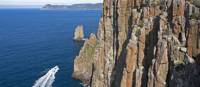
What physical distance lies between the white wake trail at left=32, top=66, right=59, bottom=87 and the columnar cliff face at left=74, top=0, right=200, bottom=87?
5154cm

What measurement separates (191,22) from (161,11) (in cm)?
1070

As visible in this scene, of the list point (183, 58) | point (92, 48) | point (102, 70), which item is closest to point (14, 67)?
point (92, 48)

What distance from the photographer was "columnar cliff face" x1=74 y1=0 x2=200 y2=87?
181ft

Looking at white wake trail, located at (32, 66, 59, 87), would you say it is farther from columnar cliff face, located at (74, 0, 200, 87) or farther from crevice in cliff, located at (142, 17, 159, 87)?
crevice in cliff, located at (142, 17, 159, 87)

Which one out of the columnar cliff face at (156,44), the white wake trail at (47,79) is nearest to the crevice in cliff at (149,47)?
the columnar cliff face at (156,44)

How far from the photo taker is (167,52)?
56.8 meters

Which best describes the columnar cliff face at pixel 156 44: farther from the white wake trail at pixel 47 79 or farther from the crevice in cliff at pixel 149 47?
the white wake trail at pixel 47 79

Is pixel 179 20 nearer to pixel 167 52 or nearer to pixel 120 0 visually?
pixel 167 52

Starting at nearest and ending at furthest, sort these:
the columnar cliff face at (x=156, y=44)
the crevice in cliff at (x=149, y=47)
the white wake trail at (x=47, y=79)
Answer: the columnar cliff face at (x=156, y=44) < the crevice in cliff at (x=149, y=47) < the white wake trail at (x=47, y=79)

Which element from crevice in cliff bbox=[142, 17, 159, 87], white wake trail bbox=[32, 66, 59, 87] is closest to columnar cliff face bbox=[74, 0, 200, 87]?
crevice in cliff bbox=[142, 17, 159, 87]

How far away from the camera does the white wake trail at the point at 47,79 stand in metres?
131

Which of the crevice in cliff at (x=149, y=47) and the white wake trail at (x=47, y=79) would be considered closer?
the crevice in cliff at (x=149, y=47)

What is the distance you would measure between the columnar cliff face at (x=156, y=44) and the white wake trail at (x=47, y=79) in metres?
51.5

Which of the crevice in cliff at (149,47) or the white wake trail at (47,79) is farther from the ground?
the crevice in cliff at (149,47)
